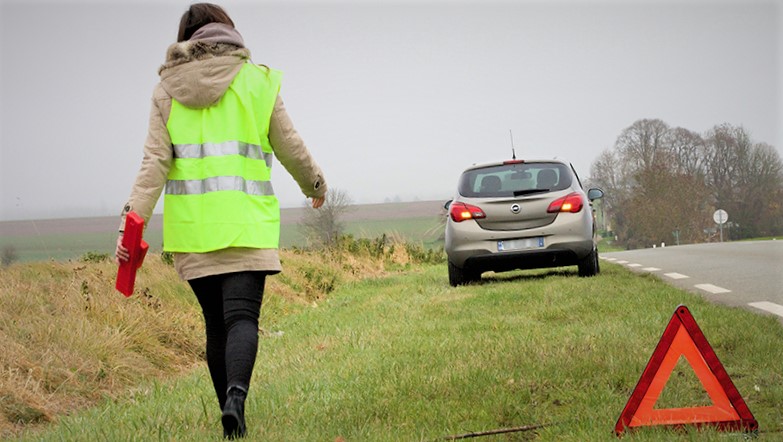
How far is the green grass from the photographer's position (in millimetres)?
4148

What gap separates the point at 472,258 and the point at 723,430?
8290mm

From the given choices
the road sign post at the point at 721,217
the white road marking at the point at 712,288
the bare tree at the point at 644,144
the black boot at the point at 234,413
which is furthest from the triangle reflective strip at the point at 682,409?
the bare tree at the point at 644,144

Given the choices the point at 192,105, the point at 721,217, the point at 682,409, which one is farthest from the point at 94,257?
the point at 721,217

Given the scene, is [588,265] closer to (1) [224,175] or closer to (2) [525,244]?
(2) [525,244]

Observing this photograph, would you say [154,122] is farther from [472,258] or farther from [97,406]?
[472,258]

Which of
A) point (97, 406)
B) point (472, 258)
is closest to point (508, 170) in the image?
point (472, 258)

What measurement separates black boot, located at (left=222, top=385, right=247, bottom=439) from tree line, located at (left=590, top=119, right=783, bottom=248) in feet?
171

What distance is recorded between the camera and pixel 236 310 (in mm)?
3945

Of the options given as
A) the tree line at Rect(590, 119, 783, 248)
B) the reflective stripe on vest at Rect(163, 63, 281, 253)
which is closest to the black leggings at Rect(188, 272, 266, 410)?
the reflective stripe on vest at Rect(163, 63, 281, 253)

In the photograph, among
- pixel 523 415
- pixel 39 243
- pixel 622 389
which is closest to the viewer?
pixel 523 415

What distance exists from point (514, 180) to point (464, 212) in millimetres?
882

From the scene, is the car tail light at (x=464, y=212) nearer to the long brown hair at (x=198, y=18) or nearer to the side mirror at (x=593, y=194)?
the side mirror at (x=593, y=194)

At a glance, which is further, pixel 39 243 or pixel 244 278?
pixel 39 243

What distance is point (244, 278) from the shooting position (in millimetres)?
3951
